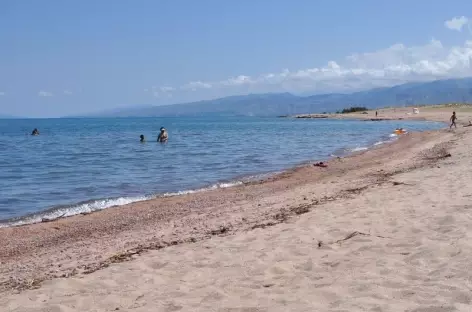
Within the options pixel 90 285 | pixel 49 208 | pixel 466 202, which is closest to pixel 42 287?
pixel 90 285

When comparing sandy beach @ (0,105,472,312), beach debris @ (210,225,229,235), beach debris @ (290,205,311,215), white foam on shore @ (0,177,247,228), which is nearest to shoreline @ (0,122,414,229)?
white foam on shore @ (0,177,247,228)

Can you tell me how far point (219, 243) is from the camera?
25.5ft

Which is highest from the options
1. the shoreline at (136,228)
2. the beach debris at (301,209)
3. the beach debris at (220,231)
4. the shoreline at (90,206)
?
the beach debris at (301,209)

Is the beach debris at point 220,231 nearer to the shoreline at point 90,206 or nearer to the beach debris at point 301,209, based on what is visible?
the beach debris at point 301,209

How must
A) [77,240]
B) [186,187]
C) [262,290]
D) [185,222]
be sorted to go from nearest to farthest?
[262,290] → [77,240] → [185,222] → [186,187]

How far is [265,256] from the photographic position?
6.72 metres

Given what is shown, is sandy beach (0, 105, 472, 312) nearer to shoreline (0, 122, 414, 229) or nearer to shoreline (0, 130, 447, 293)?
shoreline (0, 130, 447, 293)

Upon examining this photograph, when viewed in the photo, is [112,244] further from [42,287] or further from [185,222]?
[42,287]

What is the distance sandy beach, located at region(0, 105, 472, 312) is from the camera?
5.04 m

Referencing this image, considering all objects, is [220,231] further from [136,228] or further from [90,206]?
[90,206]

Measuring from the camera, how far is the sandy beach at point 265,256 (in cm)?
504

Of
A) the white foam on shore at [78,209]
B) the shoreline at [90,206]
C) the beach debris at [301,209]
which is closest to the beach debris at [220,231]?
the beach debris at [301,209]

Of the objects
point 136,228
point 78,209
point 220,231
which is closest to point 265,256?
point 220,231

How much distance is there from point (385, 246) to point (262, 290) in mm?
2049
